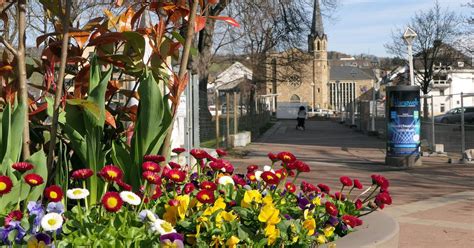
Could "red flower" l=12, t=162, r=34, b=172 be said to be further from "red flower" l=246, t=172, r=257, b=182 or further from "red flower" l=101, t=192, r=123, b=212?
"red flower" l=246, t=172, r=257, b=182

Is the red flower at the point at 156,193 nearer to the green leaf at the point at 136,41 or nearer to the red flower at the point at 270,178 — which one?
the red flower at the point at 270,178

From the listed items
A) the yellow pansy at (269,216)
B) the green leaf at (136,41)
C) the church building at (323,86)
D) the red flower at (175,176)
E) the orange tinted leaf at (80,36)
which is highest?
the church building at (323,86)

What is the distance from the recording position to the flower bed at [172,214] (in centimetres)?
313

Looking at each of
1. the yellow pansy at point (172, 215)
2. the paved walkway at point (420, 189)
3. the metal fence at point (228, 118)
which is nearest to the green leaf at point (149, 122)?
the yellow pansy at point (172, 215)

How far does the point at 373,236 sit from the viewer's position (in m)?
3.93

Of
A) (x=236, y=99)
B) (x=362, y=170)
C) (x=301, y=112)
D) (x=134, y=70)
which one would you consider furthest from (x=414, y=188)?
(x=301, y=112)

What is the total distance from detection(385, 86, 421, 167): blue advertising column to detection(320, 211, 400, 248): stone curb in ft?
38.5

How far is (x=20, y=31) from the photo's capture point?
4152mm

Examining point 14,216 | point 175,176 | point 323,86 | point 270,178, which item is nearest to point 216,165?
point 270,178

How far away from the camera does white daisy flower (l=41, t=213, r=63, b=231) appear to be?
3.01m

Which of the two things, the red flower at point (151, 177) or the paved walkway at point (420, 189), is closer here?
the red flower at point (151, 177)

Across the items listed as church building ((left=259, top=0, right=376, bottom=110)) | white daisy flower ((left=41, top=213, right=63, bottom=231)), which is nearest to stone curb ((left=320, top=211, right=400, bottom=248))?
white daisy flower ((left=41, top=213, right=63, bottom=231))

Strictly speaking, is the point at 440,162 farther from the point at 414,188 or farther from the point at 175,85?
the point at 175,85

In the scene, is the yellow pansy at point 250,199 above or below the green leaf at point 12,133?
below
